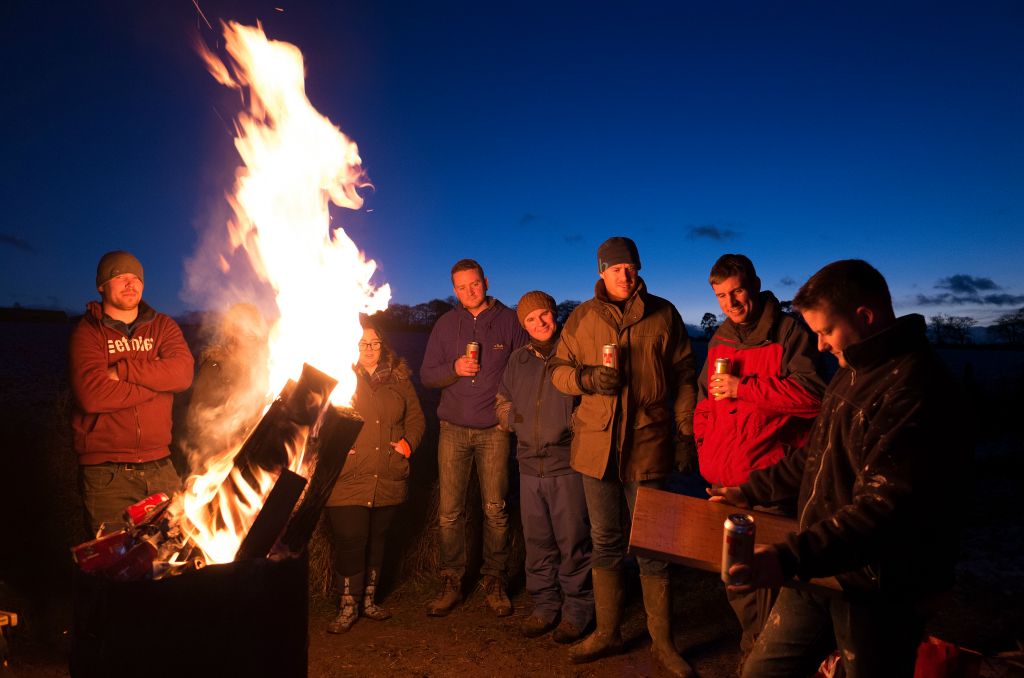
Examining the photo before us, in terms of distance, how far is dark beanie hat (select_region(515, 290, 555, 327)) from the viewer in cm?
500

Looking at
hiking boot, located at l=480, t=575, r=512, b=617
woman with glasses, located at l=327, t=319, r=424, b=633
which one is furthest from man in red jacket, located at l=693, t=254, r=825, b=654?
woman with glasses, located at l=327, t=319, r=424, b=633

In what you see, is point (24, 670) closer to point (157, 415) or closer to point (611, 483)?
point (157, 415)

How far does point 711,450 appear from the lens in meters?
4.07

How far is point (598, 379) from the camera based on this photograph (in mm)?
4121

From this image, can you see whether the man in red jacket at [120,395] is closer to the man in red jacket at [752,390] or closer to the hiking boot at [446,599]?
the hiking boot at [446,599]

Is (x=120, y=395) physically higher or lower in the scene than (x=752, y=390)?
higher

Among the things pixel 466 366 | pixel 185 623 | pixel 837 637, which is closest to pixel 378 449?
pixel 466 366

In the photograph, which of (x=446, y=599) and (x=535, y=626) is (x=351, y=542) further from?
(x=535, y=626)

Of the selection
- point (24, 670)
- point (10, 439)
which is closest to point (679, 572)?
point (24, 670)

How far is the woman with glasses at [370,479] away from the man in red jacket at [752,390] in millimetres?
2668

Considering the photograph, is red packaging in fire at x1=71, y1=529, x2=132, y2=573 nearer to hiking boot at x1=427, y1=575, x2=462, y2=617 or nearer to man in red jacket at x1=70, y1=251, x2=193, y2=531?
man in red jacket at x1=70, y1=251, x2=193, y2=531

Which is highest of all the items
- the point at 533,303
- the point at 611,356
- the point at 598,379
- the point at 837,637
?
the point at 533,303

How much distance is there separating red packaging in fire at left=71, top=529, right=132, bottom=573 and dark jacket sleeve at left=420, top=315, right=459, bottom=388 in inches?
123

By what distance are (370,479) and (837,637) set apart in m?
3.71
